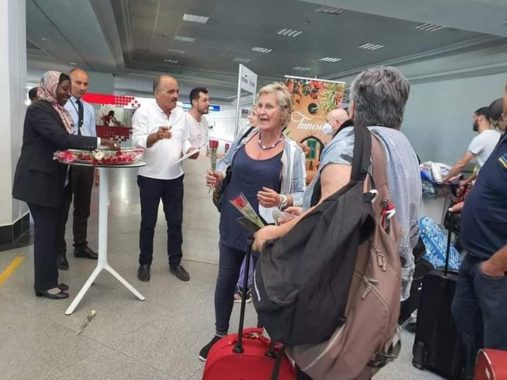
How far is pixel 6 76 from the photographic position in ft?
12.1

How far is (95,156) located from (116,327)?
3.44 ft

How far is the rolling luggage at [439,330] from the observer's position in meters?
2.19

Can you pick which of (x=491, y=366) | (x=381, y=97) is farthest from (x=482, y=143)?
(x=491, y=366)

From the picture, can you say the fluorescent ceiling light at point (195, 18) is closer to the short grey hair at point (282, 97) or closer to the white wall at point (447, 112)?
the white wall at point (447, 112)

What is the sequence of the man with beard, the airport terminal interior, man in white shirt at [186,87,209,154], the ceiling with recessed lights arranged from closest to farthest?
1. the airport terminal interior
2. the man with beard
3. man in white shirt at [186,87,209,154]
4. the ceiling with recessed lights

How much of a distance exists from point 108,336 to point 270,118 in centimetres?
157

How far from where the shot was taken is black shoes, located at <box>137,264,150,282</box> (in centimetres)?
331

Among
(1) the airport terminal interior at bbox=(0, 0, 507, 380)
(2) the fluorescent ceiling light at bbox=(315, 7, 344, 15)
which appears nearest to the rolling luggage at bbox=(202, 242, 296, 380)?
(1) the airport terminal interior at bbox=(0, 0, 507, 380)

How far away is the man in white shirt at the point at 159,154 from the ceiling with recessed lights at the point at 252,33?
4532mm

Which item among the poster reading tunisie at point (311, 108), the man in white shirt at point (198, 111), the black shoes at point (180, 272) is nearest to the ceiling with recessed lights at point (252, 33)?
the poster reading tunisie at point (311, 108)

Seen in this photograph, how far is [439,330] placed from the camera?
87.2 inches

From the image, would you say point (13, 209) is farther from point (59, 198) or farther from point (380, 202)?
point (380, 202)

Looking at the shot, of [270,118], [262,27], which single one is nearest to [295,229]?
[270,118]

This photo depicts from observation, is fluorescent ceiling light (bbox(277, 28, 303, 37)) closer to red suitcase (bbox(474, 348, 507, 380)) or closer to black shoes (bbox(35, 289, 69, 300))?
black shoes (bbox(35, 289, 69, 300))
